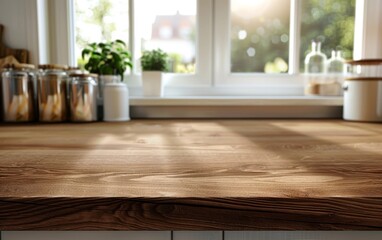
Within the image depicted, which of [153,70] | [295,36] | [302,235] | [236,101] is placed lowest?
[302,235]

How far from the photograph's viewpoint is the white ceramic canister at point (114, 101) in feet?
3.85

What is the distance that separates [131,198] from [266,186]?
183mm

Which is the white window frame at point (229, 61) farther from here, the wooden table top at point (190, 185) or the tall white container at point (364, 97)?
the wooden table top at point (190, 185)

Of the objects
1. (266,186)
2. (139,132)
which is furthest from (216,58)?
(266,186)

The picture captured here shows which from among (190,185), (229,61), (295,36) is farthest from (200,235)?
(295,36)

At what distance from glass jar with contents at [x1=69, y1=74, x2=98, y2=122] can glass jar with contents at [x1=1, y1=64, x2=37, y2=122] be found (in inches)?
6.0

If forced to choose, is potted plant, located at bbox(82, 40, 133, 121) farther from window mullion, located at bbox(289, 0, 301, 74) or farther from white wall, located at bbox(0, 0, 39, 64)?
window mullion, located at bbox(289, 0, 301, 74)

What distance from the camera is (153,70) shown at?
51.1 inches

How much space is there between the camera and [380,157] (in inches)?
24.4

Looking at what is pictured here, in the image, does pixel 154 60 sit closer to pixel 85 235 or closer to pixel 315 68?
pixel 315 68

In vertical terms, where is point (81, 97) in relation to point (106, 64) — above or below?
below

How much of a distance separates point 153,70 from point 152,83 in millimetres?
53

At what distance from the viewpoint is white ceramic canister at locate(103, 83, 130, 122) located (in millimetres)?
1175

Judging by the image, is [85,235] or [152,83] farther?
[152,83]
